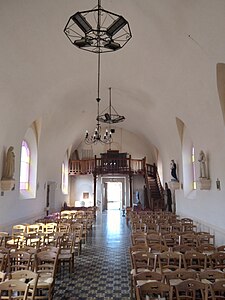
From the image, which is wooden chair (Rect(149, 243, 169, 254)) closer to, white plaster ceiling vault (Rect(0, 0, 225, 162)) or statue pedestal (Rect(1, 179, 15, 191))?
white plaster ceiling vault (Rect(0, 0, 225, 162))

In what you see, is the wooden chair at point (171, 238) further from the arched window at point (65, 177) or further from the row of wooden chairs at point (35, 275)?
the arched window at point (65, 177)

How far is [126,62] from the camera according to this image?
10.7 meters

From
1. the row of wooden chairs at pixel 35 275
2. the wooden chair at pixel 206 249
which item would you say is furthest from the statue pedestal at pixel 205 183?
the row of wooden chairs at pixel 35 275

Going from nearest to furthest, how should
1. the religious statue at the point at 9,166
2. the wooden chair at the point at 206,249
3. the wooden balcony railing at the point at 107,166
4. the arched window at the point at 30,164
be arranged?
the wooden chair at the point at 206,249, the religious statue at the point at 9,166, the arched window at the point at 30,164, the wooden balcony railing at the point at 107,166

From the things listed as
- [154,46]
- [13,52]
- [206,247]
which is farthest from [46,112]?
[206,247]

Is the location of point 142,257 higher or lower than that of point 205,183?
lower

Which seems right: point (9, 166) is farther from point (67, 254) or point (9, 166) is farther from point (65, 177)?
point (65, 177)

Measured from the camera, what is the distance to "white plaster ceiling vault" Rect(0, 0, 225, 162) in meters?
6.98

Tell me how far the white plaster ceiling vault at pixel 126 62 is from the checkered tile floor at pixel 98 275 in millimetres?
5363

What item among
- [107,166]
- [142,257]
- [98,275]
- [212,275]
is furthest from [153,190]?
[212,275]

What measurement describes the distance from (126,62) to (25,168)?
709 cm

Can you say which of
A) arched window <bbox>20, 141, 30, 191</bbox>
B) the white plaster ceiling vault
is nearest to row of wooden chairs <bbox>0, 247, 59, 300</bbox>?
the white plaster ceiling vault

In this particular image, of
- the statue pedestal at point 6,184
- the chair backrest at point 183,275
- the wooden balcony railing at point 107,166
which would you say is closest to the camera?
the chair backrest at point 183,275

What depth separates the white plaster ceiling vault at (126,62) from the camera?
698 centimetres
